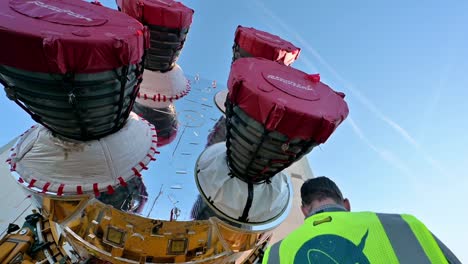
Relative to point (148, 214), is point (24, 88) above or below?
above

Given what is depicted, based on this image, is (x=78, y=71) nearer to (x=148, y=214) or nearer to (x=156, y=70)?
(x=148, y=214)

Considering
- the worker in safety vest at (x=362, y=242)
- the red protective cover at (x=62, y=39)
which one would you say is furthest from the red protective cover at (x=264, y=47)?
the worker in safety vest at (x=362, y=242)

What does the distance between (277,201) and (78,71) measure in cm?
218

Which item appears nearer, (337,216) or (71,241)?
(337,216)

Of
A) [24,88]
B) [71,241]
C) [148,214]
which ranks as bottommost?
[71,241]

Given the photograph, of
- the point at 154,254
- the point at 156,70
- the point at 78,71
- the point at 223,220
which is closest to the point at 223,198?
the point at 223,220

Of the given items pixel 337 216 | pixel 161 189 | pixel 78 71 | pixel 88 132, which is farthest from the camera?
pixel 161 189

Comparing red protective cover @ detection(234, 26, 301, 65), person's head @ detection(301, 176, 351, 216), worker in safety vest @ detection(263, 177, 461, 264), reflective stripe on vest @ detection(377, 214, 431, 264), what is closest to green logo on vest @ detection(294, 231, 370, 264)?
worker in safety vest @ detection(263, 177, 461, 264)

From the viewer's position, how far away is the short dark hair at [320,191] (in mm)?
2363

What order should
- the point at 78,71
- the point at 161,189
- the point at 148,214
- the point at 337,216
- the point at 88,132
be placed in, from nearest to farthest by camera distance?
the point at 337,216 → the point at 78,71 → the point at 88,132 → the point at 148,214 → the point at 161,189

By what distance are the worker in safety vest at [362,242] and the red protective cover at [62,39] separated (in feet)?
5.10

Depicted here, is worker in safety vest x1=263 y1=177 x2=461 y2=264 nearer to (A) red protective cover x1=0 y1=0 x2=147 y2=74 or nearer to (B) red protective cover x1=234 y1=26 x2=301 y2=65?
(A) red protective cover x1=0 y1=0 x2=147 y2=74

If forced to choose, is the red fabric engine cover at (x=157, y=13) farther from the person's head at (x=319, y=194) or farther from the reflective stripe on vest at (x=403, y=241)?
the reflective stripe on vest at (x=403, y=241)

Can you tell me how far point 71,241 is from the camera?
9.31 ft
